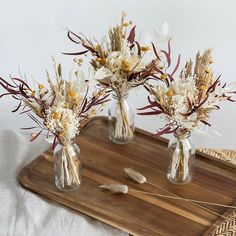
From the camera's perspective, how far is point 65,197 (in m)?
1.45

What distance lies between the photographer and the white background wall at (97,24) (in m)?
1.87

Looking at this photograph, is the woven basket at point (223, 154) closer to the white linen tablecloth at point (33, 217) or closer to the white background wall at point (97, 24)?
the white background wall at point (97, 24)

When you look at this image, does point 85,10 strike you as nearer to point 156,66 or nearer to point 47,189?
point 156,66

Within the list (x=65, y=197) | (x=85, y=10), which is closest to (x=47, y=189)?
(x=65, y=197)

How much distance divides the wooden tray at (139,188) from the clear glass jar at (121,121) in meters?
0.02

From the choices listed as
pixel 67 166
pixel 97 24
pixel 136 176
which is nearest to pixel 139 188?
pixel 136 176

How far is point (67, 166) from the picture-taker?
4.77ft

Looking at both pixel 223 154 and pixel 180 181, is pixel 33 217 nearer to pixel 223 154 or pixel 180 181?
pixel 180 181

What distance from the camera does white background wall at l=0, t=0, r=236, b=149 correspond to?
73.7 inches

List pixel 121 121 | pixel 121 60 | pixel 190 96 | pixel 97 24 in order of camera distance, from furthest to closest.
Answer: pixel 97 24 → pixel 121 121 → pixel 121 60 → pixel 190 96

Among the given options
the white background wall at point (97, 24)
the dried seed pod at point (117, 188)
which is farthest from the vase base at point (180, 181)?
the white background wall at point (97, 24)

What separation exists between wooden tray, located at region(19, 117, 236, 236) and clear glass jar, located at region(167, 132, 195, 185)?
2 cm

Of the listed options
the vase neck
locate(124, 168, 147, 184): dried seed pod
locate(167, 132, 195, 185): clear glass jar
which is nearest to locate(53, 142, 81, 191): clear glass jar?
the vase neck

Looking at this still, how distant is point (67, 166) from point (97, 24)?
2.10 feet
